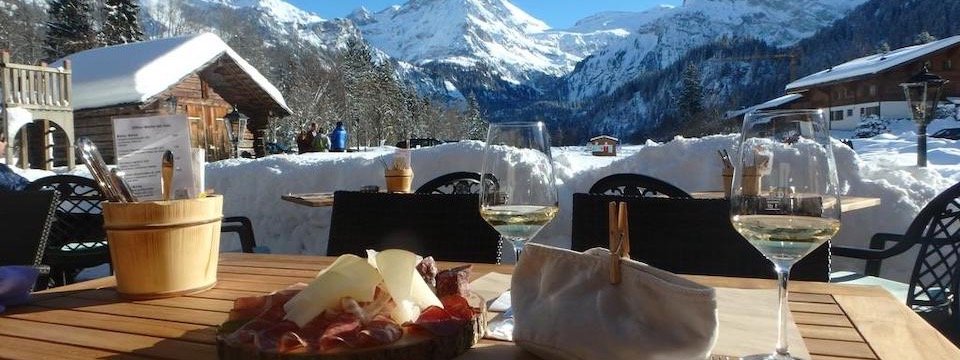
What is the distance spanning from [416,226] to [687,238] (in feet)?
2.85

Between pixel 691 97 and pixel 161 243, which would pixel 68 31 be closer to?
pixel 161 243

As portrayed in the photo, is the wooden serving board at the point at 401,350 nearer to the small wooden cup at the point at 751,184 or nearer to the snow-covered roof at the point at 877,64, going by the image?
the small wooden cup at the point at 751,184

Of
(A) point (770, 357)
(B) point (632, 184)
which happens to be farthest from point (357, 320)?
(B) point (632, 184)

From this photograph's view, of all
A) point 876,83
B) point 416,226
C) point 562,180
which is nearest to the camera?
→ point 416,226

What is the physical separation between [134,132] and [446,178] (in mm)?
1927

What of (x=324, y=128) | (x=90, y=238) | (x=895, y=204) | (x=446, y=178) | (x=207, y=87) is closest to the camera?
(x=446, y=178)

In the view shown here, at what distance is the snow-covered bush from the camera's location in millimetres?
34344

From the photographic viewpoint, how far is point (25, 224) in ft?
5.97

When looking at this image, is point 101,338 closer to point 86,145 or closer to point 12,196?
point 86,145

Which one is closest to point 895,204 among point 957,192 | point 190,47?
point 957,192

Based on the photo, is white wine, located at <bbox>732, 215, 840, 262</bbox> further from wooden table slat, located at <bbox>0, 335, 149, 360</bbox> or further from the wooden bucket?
the wooden bucket

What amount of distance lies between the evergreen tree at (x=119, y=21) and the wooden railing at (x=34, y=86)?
2312 centimetres

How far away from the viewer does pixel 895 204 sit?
467 centimetres

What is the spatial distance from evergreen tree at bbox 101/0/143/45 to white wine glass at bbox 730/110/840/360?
3882cm
